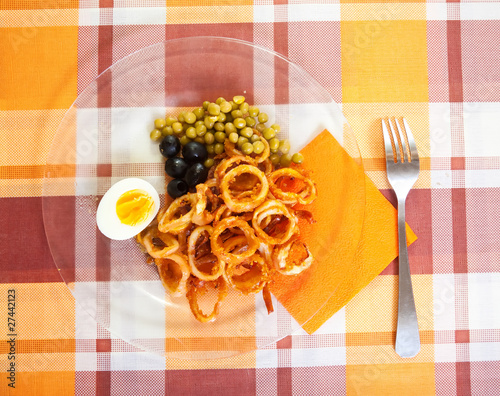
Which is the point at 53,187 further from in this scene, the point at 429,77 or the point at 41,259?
the point at 429,77

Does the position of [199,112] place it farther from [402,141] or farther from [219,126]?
[402,141]

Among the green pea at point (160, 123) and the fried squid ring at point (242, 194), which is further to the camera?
the green pea at point (160, 123)

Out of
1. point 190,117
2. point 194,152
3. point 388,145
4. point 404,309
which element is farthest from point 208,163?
point 404,309

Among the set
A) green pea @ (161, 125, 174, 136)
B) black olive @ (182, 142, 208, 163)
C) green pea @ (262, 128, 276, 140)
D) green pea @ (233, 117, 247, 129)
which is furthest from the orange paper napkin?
green pea @ (161, 125, 174, 136)

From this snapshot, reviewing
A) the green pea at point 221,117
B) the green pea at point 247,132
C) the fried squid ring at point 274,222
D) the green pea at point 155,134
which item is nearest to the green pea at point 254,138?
the green pea at point 247,132

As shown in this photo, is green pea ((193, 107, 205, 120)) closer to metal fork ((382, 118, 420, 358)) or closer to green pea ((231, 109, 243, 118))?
green pea ((231, 109, 243, 118))

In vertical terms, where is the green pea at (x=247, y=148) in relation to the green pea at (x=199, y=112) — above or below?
below

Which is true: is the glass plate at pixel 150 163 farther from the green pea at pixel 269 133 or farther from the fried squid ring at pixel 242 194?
the fried squid ring at pixel 242 194
